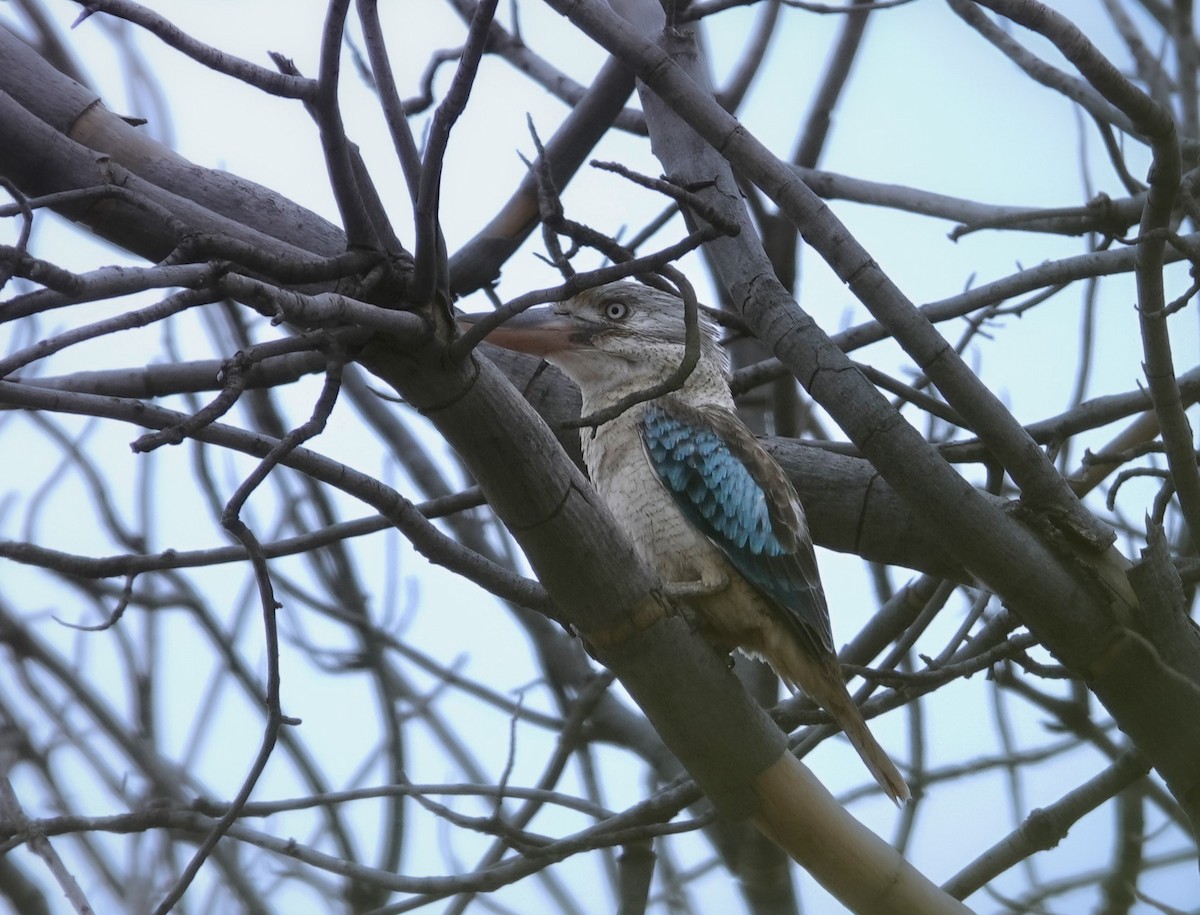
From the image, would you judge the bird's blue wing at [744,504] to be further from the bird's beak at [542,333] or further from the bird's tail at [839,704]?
the bird's beak at [542,333]

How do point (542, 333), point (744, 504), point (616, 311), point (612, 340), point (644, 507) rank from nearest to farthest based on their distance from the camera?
point (744, 504), point (644, 507), point (542, 333), point (612, 340), point (616, 311)

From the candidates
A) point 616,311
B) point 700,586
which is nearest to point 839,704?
point 700,586

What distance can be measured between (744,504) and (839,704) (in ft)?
2.09

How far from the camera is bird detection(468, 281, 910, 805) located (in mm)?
3771

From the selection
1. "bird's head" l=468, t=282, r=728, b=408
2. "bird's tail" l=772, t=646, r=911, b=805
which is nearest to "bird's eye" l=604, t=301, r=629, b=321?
"bird's head" l=468, t=282, r=728, b=408

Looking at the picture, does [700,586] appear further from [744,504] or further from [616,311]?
[616,311]

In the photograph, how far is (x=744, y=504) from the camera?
12.7 feet

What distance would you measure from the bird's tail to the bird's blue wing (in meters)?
0.06

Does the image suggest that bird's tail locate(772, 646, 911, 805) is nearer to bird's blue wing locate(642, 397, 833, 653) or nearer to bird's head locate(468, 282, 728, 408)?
bird's blue wing locate(642, 397, 833, 653)

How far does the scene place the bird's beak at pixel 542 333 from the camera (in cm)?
427

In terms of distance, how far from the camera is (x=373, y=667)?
5.30 metres

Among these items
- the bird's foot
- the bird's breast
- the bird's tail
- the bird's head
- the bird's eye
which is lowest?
the bird's tail

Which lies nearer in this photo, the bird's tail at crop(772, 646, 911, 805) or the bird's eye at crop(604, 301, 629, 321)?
the bird's tail at crop(772, 646, 911, 805)

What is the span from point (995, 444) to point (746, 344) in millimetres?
2988
